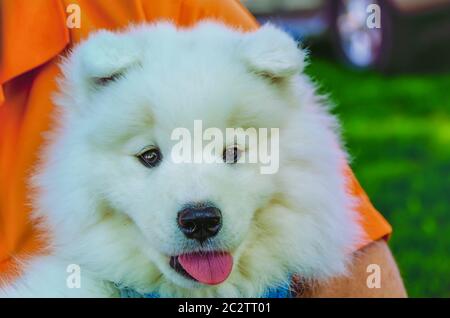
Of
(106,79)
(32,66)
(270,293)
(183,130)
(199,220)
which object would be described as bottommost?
(270,293)

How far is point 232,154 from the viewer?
8.05ft

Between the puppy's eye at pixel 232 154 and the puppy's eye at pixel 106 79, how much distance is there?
371 mm

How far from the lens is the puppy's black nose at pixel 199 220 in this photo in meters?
2.30

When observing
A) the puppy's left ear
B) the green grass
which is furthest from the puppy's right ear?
the green grass

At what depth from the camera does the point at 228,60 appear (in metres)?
2.51

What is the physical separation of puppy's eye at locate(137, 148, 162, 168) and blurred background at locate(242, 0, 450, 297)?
6.63ft

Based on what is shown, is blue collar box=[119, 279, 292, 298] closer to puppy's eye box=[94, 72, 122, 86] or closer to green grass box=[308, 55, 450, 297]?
puppy's eye box=[94, 72, 122, 86]

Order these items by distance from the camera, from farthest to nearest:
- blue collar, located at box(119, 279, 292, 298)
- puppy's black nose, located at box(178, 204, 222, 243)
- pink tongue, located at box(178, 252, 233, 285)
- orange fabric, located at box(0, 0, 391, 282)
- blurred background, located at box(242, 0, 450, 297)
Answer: blurred background, located at box(242, 0, 450, 297), orange fabric, located at box(0, 0, 391, 282), blue collar, located at box(119, 279, 292, 298), pink tongue, located at box(178, 252, 233, 285), puppy's black nose, located at box(178, 204, 222, 243)

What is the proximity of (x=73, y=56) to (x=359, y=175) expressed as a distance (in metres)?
3.23

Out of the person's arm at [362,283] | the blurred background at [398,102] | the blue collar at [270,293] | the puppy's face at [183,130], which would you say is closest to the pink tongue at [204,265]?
the puppy's face at [183,130]

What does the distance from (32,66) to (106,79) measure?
0.33 m

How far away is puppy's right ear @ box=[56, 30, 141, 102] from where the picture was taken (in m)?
2.43

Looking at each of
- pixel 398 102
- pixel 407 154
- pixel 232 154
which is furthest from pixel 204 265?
pixel 398 102

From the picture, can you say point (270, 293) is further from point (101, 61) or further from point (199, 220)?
point (101, 61)
